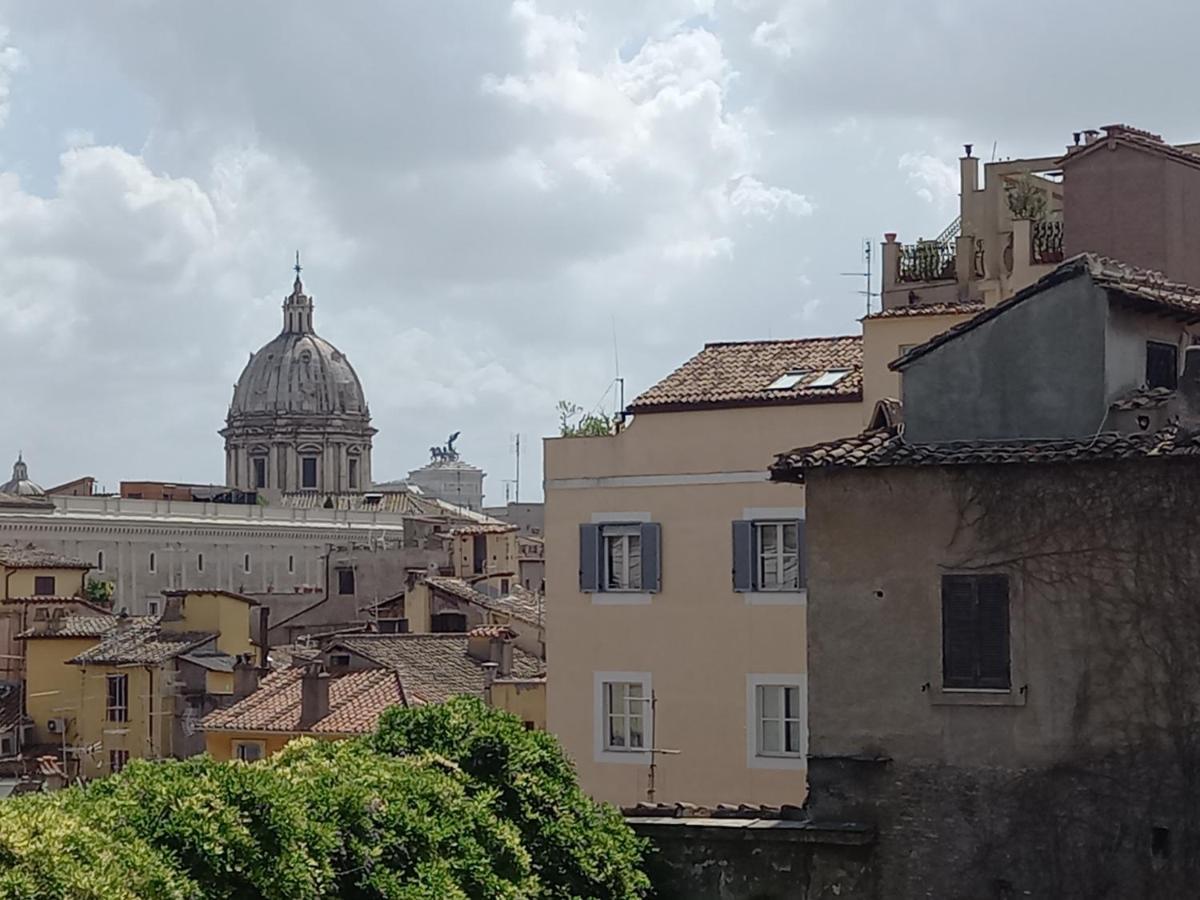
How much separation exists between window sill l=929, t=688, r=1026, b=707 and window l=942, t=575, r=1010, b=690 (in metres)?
0.05

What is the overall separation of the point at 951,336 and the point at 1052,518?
219 centimetres

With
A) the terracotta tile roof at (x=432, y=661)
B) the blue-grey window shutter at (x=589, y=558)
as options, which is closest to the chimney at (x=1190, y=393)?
the blue-grey window shutter at (x=589, y=558)

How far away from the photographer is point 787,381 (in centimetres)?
3067

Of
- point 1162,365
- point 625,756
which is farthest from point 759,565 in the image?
point 1162,365

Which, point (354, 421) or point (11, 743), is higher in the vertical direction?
point (354, 421)

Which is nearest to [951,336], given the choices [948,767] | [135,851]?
[948,767]

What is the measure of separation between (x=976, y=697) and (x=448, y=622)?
37.9 metres

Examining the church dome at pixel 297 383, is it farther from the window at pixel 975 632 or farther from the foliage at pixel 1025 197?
the window at pixel 975 632

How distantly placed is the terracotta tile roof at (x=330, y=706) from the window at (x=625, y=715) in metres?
11.9

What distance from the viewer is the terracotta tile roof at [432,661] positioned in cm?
4588

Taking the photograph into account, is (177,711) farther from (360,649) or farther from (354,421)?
(354,421)

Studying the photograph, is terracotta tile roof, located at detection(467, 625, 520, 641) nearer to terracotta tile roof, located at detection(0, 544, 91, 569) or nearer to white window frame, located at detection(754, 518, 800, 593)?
white window frame, located at detection(754, 518, 800, 593)

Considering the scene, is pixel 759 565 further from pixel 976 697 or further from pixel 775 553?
pixel 976 697

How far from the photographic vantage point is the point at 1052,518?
1897 centimetres
